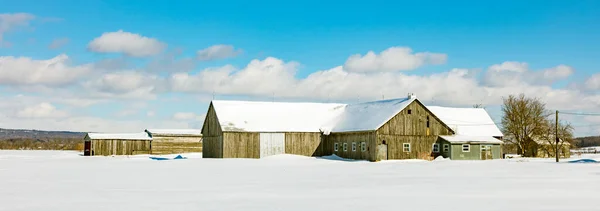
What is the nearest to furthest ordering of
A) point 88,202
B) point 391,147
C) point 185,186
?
1. point 88,202
2. point 185,186
3. point 391,147

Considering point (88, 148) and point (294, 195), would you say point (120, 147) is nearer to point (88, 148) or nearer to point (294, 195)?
point (88, 148)

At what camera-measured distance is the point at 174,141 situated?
81.4 metres

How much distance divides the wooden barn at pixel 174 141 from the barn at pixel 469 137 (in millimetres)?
31969

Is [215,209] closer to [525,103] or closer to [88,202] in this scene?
[88,202]

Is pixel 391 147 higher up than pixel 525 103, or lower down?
lower down

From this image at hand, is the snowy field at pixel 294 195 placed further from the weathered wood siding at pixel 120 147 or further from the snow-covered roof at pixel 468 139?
the weathered wood siding at pixel 120 147

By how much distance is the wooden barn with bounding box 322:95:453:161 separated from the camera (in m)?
57.8

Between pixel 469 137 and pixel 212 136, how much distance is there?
26789 millimetres

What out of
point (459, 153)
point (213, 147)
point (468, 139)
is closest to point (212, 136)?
point (213, 147)

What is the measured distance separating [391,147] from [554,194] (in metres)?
37.5

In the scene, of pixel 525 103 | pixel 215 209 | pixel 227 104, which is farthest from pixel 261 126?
pixel 215 209

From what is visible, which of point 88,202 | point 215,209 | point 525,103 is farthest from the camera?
point 525,103

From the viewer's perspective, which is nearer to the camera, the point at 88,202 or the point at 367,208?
the point at 367,208

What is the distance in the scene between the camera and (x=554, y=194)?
68.2ft
